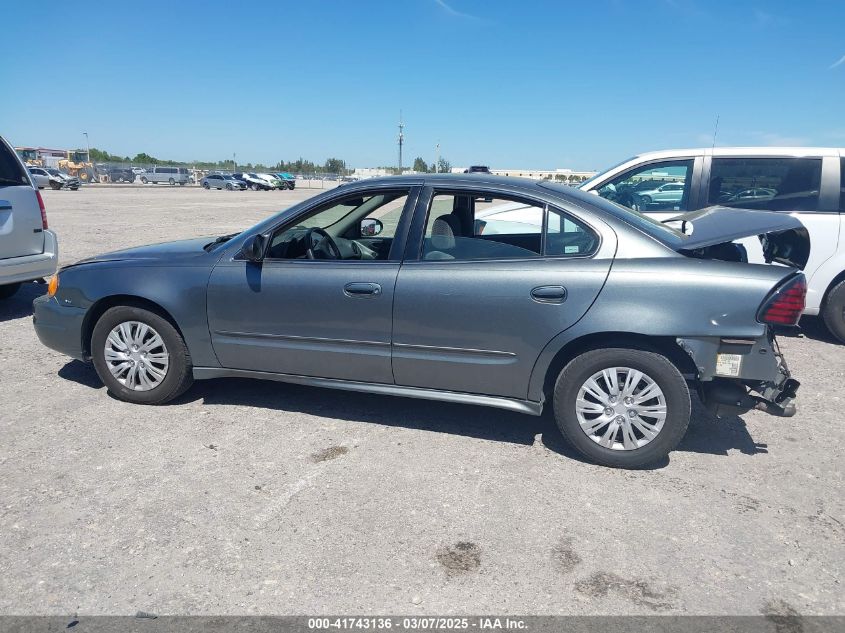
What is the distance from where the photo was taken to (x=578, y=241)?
370 cm

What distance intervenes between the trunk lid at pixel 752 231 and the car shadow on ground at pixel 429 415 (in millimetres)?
1213

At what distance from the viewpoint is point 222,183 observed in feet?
181

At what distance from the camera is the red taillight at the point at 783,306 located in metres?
3.36

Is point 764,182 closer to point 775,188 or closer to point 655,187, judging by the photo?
point 775,188

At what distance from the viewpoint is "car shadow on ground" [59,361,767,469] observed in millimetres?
4066

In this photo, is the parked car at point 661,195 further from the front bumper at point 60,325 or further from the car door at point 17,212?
the car door at point 17,212

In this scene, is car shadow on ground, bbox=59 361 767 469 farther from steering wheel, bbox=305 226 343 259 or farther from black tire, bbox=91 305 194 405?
steering wheel, bbox=305 226 343 259

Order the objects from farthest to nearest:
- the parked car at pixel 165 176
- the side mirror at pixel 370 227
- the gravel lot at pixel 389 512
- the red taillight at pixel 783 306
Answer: the parked car at pixel 165 176
the side mirror at pixel 370 227
the red taillight at pixel 783 306
the gravel lot at pixel 389 512

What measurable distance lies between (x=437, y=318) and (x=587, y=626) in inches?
74.3

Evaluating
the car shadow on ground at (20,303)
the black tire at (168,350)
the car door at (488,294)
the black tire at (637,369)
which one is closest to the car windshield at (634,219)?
the car door at (488,294)

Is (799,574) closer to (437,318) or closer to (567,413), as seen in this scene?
(567,413)

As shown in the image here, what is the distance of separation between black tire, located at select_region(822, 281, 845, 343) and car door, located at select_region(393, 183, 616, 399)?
4037 mm

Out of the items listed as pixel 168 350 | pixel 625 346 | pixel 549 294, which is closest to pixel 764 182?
pixel 625 346

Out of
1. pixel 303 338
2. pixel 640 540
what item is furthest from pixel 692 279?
pixel 303 338
